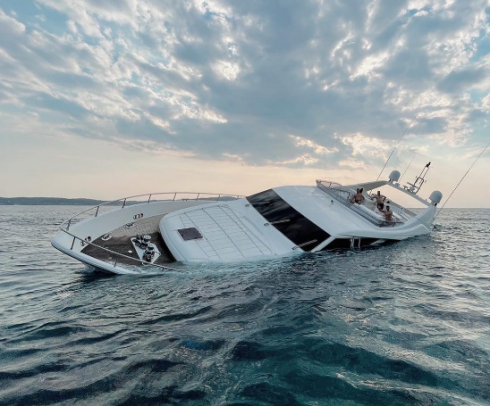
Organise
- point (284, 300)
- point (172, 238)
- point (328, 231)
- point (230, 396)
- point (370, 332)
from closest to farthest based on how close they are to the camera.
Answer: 1. point (230, 396)
2. point (370, 332)
3. point (284, 300)
4. point (172, 238)
5. point (328, 231)

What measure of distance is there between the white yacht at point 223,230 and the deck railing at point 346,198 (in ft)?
0.14

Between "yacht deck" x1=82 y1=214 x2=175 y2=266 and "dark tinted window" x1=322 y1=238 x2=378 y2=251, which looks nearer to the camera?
"yacht deck" x1=82 y1=214 x2=175 y2=266

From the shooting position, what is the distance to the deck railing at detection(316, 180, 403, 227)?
12.3 meters

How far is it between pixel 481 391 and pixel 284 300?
10.2ft

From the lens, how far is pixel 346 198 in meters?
14.5

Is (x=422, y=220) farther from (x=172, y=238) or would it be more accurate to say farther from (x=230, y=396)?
(x=230, y=396)

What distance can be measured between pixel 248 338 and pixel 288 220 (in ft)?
21.9

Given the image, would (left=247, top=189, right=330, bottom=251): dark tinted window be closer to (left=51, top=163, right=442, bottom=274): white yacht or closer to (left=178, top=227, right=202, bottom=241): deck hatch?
(left=51, top=163, right=442, bottom=274): white yacht

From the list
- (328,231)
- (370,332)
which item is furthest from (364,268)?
(370,332)

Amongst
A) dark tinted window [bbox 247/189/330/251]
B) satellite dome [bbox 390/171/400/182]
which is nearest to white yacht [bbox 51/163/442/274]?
dark tinted window [bbox 247/189/330/251]

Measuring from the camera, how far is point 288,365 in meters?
3.61

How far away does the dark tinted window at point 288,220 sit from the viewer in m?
9.70

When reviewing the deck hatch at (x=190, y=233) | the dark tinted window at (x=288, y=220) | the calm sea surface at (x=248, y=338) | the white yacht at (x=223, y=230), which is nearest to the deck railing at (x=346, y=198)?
the white yacht at (x=223, y=230)

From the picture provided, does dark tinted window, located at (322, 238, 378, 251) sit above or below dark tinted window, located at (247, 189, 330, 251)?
below
